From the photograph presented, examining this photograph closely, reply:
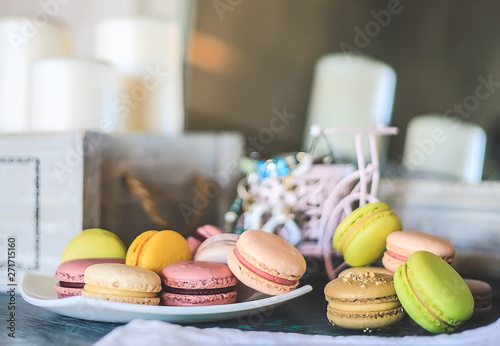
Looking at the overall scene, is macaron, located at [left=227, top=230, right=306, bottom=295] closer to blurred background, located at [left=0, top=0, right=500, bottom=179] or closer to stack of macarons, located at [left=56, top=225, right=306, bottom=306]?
stack of macarons, located at [left=56, top=225, right=306, bottom=306]

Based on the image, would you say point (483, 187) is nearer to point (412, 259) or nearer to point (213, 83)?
point (412, 259)

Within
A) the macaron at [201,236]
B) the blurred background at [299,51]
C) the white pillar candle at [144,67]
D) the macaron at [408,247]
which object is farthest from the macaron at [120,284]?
the blurred background at [299,51]

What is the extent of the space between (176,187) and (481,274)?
425 millimetres

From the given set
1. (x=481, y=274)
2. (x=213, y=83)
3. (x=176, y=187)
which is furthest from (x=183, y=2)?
(x=481, y=274)

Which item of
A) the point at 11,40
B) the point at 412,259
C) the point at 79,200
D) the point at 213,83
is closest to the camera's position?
the point at 412,259

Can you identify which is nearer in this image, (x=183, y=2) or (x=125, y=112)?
(x=125, y=112)

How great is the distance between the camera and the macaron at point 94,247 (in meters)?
0.55

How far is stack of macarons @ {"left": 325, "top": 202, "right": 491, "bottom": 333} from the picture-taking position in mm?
435

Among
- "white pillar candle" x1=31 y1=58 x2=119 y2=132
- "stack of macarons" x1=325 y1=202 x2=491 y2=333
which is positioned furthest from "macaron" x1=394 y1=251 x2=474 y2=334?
"white pillar candle" x1=31 y1=58 x2=119 y2=132

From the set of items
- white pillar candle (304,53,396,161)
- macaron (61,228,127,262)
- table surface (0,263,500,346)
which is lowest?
table surface (0,263,500,346)

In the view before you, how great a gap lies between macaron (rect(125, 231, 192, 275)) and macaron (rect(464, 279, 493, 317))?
0.94ft

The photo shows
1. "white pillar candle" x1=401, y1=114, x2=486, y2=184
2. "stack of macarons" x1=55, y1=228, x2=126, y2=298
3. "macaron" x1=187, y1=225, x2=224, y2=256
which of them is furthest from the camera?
"white pillar candle" x1=401, y1=114, x2=486, y2=184

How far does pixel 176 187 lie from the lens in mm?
777

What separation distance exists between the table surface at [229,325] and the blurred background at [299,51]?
33cm
